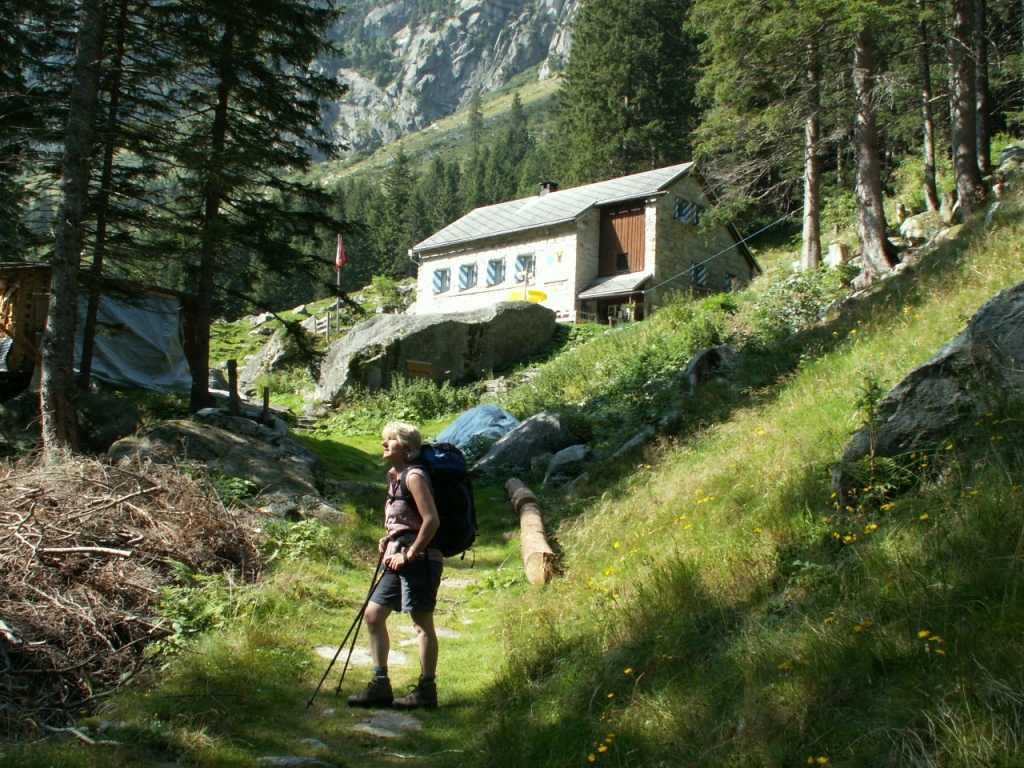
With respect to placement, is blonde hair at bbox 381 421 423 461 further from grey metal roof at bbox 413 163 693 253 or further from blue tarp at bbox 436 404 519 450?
grey metal roof at bbox 413 163 693 253

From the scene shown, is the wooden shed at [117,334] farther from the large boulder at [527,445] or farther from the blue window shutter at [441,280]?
the blue window shutter at [441,280]

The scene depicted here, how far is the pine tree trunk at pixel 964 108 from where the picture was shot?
48.5 ft

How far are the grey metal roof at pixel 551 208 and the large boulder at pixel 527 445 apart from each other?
16901 mm

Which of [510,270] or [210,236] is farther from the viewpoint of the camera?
[510,270]

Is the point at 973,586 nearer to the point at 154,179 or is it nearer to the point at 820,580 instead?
the point at 820,580

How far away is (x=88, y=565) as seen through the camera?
18.6 feet

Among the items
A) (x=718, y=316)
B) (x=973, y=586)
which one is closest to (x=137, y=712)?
(x=973, y=586)

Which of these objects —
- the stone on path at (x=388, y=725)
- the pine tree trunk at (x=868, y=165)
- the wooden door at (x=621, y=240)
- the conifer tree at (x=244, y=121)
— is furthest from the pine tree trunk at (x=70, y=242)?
the wooden door at (x=621, y=240)

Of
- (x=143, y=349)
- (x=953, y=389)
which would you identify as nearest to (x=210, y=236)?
(x=143, y=349)

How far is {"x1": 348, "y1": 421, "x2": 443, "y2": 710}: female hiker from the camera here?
4.71 metres

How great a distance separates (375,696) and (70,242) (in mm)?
7502

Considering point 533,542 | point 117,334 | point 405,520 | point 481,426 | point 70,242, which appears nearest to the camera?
point 405,520

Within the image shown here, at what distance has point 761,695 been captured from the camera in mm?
3438

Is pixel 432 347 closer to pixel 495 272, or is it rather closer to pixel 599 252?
pixel 495 272
